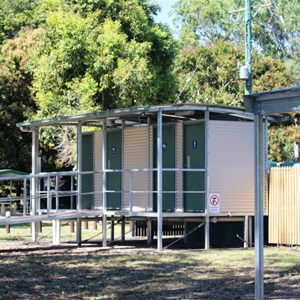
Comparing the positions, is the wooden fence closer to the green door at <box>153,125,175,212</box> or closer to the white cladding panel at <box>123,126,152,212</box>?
the green door at <box>153,125,175,212</box>

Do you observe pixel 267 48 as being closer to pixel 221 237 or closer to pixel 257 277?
pixel 221 237

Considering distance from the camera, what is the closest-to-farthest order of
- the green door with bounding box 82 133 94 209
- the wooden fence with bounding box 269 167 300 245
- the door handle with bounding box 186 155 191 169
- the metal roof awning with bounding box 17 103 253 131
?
1. the metal roof awning with bounding box 17 103 253 131
2. the wooden fence with bounding box 269 167 300 245
3. the door handle with bounding box 186 155 191 169
4. the green door with bounding box 82 133 94 209

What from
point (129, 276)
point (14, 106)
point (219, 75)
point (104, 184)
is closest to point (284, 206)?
point (104, 184)

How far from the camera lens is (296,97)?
10.4 m

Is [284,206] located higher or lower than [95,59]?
lower

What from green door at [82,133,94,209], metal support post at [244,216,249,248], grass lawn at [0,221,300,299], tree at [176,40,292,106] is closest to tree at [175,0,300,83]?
tree at [176,40,292,106]

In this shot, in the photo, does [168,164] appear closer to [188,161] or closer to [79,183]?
[188,161]

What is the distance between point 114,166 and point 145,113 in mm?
2970

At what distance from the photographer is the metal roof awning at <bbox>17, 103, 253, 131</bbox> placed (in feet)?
64.9

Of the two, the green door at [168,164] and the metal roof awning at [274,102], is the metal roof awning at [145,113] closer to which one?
the green door at [168,164]

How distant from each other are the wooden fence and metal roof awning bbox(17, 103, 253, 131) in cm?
178

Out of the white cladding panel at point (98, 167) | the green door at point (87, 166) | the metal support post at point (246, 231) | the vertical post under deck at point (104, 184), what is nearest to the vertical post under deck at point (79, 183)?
the green door at point (87, 166)

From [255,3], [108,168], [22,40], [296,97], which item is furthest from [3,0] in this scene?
[296,97]

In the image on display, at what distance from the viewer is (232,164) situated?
21047 mm
